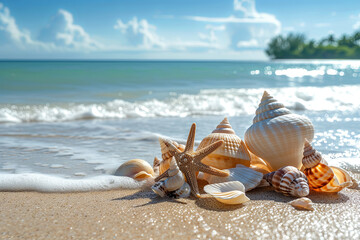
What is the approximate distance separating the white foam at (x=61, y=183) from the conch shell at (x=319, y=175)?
51.6 inches

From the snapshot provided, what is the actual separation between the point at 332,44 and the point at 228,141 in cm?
10432

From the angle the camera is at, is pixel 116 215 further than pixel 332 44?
No

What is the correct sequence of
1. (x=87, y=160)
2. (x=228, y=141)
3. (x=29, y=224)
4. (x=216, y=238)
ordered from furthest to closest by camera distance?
(x=87, y=160) < (x=228, y=141) < (x=29, y=224) < (x=216, y=238)

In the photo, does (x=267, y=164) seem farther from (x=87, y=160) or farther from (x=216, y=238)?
(x=87, y=160)

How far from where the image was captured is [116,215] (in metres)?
2.19

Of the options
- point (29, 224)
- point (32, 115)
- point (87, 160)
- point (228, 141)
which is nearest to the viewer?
Answer: point (29, 224)

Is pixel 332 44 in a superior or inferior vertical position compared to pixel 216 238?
superior

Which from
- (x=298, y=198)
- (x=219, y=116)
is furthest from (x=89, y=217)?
(x=219, y=116)

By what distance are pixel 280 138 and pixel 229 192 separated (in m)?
0.82

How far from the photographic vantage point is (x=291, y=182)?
251 centimetres

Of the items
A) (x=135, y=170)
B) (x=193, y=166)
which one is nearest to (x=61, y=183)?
(x=135, y=170)

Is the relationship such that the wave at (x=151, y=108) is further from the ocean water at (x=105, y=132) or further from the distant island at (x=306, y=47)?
the distant island at (x=306, y=47)

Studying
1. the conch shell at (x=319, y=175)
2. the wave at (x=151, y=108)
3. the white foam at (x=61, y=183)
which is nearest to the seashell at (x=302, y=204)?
the conch shell at (x=319, y=175)

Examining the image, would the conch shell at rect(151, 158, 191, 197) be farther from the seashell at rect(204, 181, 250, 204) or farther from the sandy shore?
the seashell at rect(204, 181, 250, 204)
